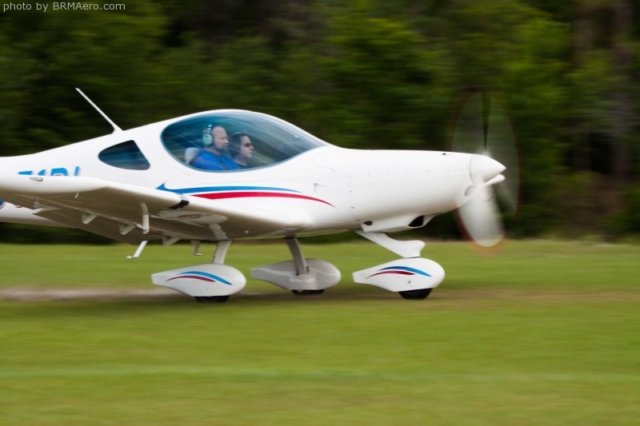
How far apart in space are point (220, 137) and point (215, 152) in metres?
0.16

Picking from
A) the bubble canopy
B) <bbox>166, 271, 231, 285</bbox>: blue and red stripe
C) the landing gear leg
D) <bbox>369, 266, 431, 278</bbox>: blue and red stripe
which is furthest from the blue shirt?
<bbox>369, 266, 431, 278</bbox>: blue and red stripe

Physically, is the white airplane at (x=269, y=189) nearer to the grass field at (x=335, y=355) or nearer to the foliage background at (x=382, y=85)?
the grass field at (x=335, y=355)

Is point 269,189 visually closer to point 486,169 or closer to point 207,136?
point 207,136

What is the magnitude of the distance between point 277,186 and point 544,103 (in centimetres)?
1401

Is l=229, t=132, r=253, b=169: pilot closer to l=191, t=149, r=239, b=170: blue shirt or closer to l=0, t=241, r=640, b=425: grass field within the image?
l=191, t=149, r=239, b=170: blue shirt

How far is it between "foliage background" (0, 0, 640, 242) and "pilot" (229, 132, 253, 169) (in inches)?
473

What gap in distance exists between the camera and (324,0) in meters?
25.7

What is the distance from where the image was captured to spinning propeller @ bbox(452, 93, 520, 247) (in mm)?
8734

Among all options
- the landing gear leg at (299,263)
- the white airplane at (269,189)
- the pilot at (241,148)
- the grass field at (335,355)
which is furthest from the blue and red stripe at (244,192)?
the grass field at (335,355)

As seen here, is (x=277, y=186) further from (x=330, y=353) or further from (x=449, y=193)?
(x=330, y=353)

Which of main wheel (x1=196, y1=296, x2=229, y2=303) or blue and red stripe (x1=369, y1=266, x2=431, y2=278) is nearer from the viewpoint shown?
blue and red stripe (x1=369, y1=266, x2=431, y2=278)

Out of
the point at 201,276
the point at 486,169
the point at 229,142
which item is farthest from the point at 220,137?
the point at 486,169

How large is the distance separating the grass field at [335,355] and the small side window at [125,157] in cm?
136

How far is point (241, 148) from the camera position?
9133 millimetres
